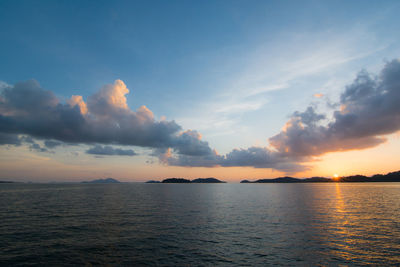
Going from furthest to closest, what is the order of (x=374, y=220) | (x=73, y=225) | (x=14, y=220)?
(x=374, y=220), (x=14, y=220), (x=73, y=225)

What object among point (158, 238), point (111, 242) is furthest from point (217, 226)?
point (111, 242)

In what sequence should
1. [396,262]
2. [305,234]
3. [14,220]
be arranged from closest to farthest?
[396,262]
[305,234]
[14,220]

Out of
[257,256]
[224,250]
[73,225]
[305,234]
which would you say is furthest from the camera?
[73,225]

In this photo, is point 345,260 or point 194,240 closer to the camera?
point 345,260

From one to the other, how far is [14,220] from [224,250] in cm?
4849

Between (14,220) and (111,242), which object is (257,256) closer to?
(111,242)

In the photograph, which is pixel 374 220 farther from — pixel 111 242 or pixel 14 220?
pixel 14 220

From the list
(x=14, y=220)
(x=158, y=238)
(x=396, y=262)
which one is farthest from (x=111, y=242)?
(x=396, y=262)

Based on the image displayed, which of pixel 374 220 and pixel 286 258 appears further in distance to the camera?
pixel 374 220

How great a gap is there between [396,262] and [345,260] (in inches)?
228

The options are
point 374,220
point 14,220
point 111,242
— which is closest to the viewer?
point 111,242

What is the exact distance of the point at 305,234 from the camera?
128 ft

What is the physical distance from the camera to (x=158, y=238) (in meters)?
36.1

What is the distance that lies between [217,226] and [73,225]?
30.0m
